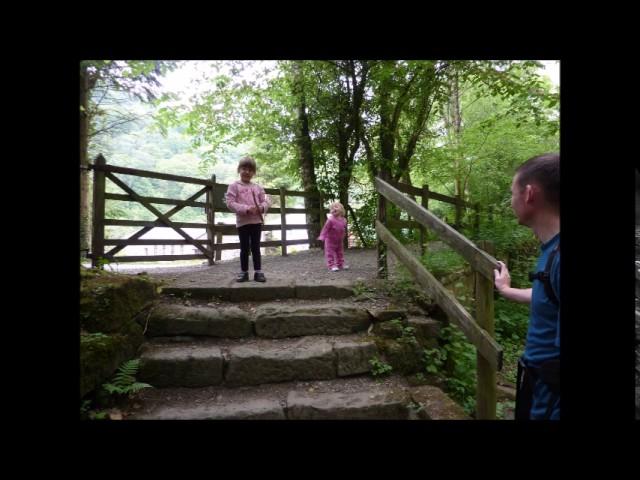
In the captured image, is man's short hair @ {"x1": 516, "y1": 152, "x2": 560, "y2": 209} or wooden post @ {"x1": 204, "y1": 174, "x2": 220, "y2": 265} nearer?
man's short hair @ {"x1": 516, "y1": 152, "x2": 560, "y2": 209}

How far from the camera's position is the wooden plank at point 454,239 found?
1.93 metres

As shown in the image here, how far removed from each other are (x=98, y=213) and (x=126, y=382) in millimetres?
3423

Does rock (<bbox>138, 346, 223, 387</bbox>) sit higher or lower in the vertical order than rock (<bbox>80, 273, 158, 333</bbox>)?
lower

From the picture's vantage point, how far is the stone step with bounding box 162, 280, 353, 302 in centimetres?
351

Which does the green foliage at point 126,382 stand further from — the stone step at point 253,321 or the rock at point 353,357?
the rock at point 353,357

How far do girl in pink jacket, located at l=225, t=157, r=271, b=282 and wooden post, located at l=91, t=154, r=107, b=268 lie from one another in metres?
2.25

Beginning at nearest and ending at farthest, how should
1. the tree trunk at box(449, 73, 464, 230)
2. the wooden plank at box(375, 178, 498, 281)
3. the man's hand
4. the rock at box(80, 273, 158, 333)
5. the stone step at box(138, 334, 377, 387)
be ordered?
the man's hand
the wooden plank at box(375, 178, 498, 281)
the rock at box(80, 273, 158, 333)
the stone step at box(138, 334, 377, 387)
the tree trunk at box(449, 73, 464, 230)

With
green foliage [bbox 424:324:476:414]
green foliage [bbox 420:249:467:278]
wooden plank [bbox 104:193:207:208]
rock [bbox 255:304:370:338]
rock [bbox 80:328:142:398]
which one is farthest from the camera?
wooden plank [bbox 104:193:207:208]

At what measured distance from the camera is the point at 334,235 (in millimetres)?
5074

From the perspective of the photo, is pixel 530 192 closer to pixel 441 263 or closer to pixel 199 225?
pixel 441 263

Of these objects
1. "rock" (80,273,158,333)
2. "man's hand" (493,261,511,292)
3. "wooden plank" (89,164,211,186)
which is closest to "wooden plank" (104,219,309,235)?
"wooden plank" (89,164,211,186)

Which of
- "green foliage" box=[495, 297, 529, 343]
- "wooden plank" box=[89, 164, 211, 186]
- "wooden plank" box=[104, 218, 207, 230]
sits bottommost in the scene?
"green foliage" box=[495, 297, 529, 343]

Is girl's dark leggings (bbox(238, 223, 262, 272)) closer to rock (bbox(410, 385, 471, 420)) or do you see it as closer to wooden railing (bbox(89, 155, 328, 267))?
wooden railing (bbox(89, 155, 328, 267))
